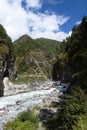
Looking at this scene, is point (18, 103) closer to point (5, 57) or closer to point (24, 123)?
point (24, 123)

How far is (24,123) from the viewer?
42.2 m

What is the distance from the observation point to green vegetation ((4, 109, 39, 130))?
1620 inches

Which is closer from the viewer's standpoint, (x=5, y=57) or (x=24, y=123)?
(x=24, y=123)

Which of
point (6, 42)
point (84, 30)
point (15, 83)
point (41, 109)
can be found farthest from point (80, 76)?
point (15, 83)

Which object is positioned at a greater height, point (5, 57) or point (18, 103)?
point (5, 57)

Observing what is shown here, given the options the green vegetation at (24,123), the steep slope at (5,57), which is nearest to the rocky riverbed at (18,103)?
the green vegetation at (24,123)

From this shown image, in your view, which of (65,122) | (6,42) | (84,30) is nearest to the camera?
(65,122)

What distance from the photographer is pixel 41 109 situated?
168ft

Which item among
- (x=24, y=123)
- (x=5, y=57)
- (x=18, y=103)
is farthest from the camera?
(x=5, y=57)

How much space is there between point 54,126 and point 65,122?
152 inches

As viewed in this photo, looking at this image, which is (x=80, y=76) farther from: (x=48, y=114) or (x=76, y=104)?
(x=76, y=104)

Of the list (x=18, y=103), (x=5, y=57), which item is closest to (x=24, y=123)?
(x=18, y=103)

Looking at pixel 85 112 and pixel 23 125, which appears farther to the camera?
pixel 23 125

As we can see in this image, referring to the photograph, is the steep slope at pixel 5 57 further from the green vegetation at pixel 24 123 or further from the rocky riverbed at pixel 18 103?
the green vegetation at pixel 24 123
